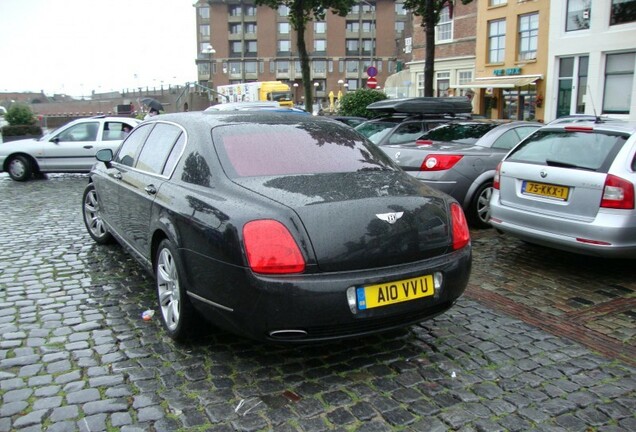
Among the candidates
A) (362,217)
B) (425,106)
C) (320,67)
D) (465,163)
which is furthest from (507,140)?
(320,67)

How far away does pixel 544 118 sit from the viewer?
90.7ft

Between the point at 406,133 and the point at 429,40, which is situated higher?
the point at 429,40

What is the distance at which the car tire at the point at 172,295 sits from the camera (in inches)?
151

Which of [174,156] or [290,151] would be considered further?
[174,156]

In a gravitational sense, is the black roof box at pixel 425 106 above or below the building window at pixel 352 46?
below

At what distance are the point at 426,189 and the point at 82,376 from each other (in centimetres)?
260

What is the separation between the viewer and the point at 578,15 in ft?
82.5

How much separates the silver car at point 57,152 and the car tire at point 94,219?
6.68m

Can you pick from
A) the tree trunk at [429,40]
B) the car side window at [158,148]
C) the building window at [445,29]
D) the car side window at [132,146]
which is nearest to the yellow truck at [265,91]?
the building window at [445,29]

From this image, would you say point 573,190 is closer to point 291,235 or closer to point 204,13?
point 291,235

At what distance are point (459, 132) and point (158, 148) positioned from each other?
17.1 ft

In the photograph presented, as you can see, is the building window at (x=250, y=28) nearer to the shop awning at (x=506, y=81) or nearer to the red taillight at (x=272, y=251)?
the shop awning at (x=506, y=81)

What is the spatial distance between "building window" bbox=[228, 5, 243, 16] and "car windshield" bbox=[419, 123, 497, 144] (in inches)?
3612

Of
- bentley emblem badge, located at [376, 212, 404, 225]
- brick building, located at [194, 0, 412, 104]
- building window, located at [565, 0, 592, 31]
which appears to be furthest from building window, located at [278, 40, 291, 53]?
bentley emblem badge, located at [376, 212, 404, 225]
